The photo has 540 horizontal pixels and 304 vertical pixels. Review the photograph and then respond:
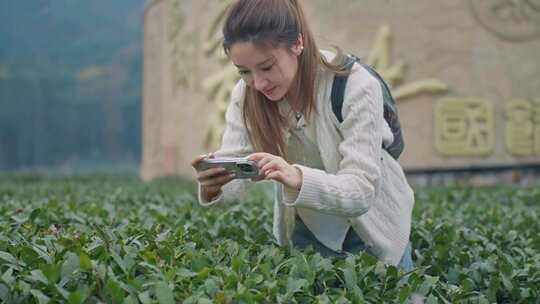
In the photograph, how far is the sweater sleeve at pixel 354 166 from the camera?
83.8 inches

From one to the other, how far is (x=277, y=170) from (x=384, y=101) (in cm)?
55

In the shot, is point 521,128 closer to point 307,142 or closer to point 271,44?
point 307,142

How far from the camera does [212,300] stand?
167 centimetres

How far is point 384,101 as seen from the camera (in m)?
2.43

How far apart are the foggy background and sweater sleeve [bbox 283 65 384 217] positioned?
49.3ft

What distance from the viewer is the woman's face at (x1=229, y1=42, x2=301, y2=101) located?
221cm

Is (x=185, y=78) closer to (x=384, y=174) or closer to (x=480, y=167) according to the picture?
(x=480, y=167)

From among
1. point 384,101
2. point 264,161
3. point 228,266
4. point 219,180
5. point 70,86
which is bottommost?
point 70,86

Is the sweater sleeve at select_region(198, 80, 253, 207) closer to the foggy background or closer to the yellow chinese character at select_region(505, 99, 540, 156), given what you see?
the yellow chinese character at select_region(505, 99, 540, 156)

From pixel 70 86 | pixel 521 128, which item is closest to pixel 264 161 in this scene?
pixel 521 128

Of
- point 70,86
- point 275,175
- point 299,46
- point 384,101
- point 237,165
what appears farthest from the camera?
point 70,86

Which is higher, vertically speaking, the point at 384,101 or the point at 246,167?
the point at 384,101

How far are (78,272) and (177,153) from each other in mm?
11233

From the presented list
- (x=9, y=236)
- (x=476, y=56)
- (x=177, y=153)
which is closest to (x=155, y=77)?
(x=177, y=153)
